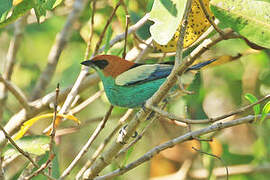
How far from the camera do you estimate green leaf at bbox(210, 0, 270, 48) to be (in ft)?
6.65

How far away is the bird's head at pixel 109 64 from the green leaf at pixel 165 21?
1.30 metres

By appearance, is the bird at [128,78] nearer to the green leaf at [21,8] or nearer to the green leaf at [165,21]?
the green leaf at [21,8]

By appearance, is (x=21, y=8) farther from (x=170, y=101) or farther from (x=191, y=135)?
(x=170, y=101)

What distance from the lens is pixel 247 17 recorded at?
6.71ft

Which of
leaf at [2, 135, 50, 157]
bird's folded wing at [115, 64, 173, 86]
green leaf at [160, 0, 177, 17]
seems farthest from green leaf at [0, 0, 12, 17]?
bird's folded wing at [115, 64, 173, 86]

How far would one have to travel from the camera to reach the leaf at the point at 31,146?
2.74 metres

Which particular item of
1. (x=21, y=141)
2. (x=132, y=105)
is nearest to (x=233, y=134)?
(x=132, y=105)

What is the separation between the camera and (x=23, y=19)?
4.24 metres

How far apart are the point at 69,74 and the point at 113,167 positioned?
0.89 meters

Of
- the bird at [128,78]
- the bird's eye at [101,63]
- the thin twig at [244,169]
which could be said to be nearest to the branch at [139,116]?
the bird at [128,78]

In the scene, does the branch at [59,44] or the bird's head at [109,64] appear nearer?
the bird's head at [109,64]

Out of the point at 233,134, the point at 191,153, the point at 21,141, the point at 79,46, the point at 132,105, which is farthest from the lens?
the point at 233,134

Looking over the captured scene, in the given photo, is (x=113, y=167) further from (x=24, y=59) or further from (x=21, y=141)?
(x=24, y=59)

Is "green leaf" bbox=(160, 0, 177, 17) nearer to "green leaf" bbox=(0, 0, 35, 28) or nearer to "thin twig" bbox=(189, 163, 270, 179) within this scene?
"green leaf" bbox=(0, 0, 35, 28)
